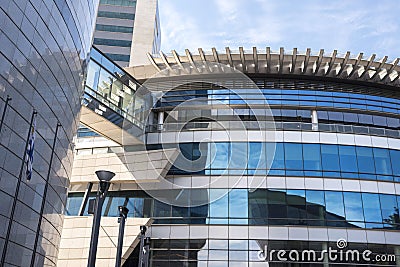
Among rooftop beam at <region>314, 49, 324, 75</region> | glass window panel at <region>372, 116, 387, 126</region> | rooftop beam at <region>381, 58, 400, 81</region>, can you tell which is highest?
rooftop beam at <region>314, 49, 324, 75</region>

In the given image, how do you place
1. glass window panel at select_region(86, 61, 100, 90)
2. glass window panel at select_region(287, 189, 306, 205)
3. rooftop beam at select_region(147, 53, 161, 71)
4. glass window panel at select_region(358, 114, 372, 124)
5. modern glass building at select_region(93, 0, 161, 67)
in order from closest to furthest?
1. glass window panel at select_region(86, 61, 100, 90)
2. glass window panel at select_region(287, 189, 306, 205)
3. glass window panel at select_region(358, 114, 372, 124)
4. rooftop beam at select_region(147, 53, 161, 71)
5. modern glass building at select_region(93, 0, 161, 67)

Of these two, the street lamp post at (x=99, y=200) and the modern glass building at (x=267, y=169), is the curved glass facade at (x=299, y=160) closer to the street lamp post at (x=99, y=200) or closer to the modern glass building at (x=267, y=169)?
the modern glass building at (x=267, y=169)

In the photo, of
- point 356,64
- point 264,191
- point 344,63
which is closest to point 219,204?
point 264,191

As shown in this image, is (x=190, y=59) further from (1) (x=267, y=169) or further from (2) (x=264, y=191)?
(2) (x=264, y=191)

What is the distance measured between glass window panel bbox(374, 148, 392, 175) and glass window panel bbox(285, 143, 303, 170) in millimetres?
4765

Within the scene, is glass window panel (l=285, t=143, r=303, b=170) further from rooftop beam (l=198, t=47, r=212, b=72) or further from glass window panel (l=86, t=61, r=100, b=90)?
glass window panel (l=86, t=61, r=100, b=90)

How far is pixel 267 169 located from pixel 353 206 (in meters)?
5.44

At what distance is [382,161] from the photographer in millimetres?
26797

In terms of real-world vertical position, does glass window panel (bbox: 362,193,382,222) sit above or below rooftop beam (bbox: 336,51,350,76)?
below

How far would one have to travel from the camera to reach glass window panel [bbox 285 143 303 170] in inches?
1032

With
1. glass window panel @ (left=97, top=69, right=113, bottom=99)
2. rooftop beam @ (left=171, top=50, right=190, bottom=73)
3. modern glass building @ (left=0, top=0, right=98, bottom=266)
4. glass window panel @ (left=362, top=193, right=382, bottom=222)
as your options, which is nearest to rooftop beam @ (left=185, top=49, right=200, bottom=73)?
rooftop beam @ (left=171, top=50, right=190, bottom=73)

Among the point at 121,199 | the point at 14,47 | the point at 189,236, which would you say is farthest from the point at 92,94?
the point at 14,47

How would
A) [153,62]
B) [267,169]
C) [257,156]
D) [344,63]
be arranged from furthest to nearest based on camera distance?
[153,62] → [344,63] → [257,156] → [267,169]

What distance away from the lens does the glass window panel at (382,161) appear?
2650 centimetres
